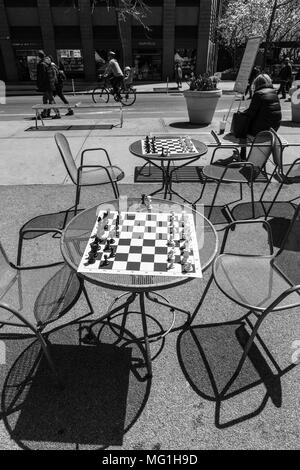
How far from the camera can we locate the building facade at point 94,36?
83.2ft

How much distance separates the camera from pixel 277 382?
2289 millimetres

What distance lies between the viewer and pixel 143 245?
223 centimetres

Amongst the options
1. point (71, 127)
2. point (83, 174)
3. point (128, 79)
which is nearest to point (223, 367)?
point (83, 174)

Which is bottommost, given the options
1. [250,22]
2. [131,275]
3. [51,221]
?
[51,221]

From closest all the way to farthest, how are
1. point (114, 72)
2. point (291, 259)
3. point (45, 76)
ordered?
1. point (291, 259)
2. point (45, 76)
3. point (114, 72)

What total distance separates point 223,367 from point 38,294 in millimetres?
1516

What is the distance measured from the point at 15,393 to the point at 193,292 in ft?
5.76

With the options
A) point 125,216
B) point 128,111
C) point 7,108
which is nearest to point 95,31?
point 7,108

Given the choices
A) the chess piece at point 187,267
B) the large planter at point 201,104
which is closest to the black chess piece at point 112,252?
the chess piece at point 187,267

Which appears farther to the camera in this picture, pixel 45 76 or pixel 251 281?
pixel 45 76

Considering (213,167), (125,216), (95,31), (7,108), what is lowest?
(7,108)

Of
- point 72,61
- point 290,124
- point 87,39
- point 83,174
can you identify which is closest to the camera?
point 83,174

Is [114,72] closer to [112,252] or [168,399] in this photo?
[112,252]
